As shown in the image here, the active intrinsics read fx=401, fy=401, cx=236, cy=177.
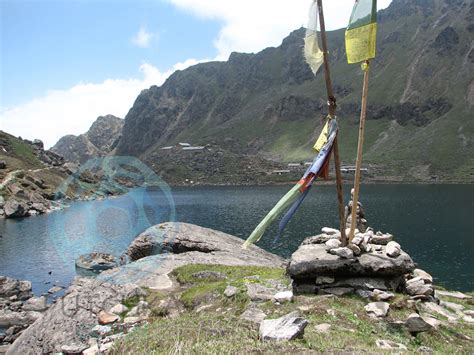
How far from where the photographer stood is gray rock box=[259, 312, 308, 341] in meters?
11.3

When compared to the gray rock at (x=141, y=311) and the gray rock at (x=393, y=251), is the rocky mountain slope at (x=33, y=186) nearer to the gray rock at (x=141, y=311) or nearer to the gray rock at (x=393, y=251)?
the gray rock at (x=141, y=311)

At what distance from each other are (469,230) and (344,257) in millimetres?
71714

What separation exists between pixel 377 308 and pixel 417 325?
5.94 feet

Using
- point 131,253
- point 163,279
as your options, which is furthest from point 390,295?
point 131,253

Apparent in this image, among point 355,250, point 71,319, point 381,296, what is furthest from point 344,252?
point 71,319

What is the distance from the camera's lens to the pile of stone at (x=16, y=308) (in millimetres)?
32344

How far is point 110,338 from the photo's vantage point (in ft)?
52.6

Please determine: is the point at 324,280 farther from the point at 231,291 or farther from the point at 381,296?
the point at 231,291

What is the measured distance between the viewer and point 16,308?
39469 mm

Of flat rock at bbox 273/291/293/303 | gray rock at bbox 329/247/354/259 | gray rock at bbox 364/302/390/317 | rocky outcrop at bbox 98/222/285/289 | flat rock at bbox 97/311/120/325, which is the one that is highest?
gray rock at bbox 329/247/354/259

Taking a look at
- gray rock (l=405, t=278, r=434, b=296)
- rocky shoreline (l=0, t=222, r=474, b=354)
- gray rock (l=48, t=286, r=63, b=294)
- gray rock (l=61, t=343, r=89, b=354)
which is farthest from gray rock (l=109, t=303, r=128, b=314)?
gray rock (l=48, t=286, r=63, b=294)

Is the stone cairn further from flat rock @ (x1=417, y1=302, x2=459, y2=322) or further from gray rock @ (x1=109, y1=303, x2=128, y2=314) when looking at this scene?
gray rock @ (x1=109, y1=303, x2=128, y2=314)

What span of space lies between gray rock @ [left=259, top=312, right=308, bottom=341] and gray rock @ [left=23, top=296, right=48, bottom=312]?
35.1 metres

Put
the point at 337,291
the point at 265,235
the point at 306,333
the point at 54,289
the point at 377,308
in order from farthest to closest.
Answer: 1. the point at 265,235
2. the point at 54,289
3. the point at 337,291
4. the point at 377,308
5. the point at 306,333
